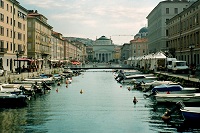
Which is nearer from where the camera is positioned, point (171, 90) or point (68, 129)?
point (68, 129)

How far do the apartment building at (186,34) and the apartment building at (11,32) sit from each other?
35.2 metres

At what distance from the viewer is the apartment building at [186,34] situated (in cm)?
6475

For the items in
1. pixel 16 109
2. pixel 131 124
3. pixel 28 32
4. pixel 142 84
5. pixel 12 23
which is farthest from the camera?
pixel 28 32

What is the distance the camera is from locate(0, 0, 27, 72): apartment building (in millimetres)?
65188

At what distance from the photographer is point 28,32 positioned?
299 ft

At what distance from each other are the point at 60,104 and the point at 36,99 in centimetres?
497

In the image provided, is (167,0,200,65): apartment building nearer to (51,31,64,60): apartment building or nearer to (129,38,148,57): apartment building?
(51,31,64,60): apartment building

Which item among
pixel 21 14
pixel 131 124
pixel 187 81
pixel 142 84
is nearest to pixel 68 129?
pixel 131 124

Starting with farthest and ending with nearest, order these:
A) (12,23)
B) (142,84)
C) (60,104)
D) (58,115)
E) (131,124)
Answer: (12,23), (142,84), (60,104), (58,115), (131,124)

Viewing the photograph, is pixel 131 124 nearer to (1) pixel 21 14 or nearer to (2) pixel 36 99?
(2) pixel 36 99

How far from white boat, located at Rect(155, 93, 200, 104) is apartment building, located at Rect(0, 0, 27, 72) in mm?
35419

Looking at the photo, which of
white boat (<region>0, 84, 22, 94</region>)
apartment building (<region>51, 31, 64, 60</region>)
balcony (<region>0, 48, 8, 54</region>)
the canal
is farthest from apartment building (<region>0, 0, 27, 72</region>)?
apartment building (<region>51, 31, 64, 60</region>)

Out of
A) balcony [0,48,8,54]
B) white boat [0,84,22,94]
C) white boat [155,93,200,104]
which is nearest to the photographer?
white boat [155,93,200,104]

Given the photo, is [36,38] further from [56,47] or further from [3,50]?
[56,47]
